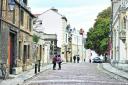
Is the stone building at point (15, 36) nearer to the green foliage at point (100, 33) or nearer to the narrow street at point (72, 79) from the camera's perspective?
the narrow street at point (72, 79)

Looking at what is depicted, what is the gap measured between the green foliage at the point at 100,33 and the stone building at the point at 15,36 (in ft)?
159

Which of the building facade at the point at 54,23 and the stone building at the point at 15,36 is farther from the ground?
the building facade at the point at 54,23

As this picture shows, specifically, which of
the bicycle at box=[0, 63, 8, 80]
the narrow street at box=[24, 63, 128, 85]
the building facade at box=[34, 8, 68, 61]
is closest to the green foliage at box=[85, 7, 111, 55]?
the building facade at box=[34, 8, 68, 61]

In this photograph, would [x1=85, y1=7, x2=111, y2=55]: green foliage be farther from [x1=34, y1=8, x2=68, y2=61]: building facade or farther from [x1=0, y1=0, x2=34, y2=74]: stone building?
[x1=0, y1=0, x2=34, y2=74]: stone building

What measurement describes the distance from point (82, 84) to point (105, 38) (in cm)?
7239

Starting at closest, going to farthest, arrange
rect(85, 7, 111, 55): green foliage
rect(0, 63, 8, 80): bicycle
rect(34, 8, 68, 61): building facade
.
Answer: rect(0, 63, 8, 80): bicycle < rect(85, 7, 111, 55): green foliage < rect(34, 8, 68, 61): building facade

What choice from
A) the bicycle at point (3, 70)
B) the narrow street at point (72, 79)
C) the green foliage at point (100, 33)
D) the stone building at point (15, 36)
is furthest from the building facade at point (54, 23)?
the bicycle at point (3, 70)

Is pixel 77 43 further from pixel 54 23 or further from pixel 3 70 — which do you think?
pixel 3 70

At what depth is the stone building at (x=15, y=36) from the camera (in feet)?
105

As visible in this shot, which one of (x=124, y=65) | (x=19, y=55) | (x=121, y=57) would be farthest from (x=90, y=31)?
(x=19, y=55)

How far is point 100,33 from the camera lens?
3834 inches

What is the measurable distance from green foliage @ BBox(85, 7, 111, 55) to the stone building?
48.5 meters

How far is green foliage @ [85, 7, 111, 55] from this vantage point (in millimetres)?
95812

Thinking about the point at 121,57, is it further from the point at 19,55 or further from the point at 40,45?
the point at 19,55
